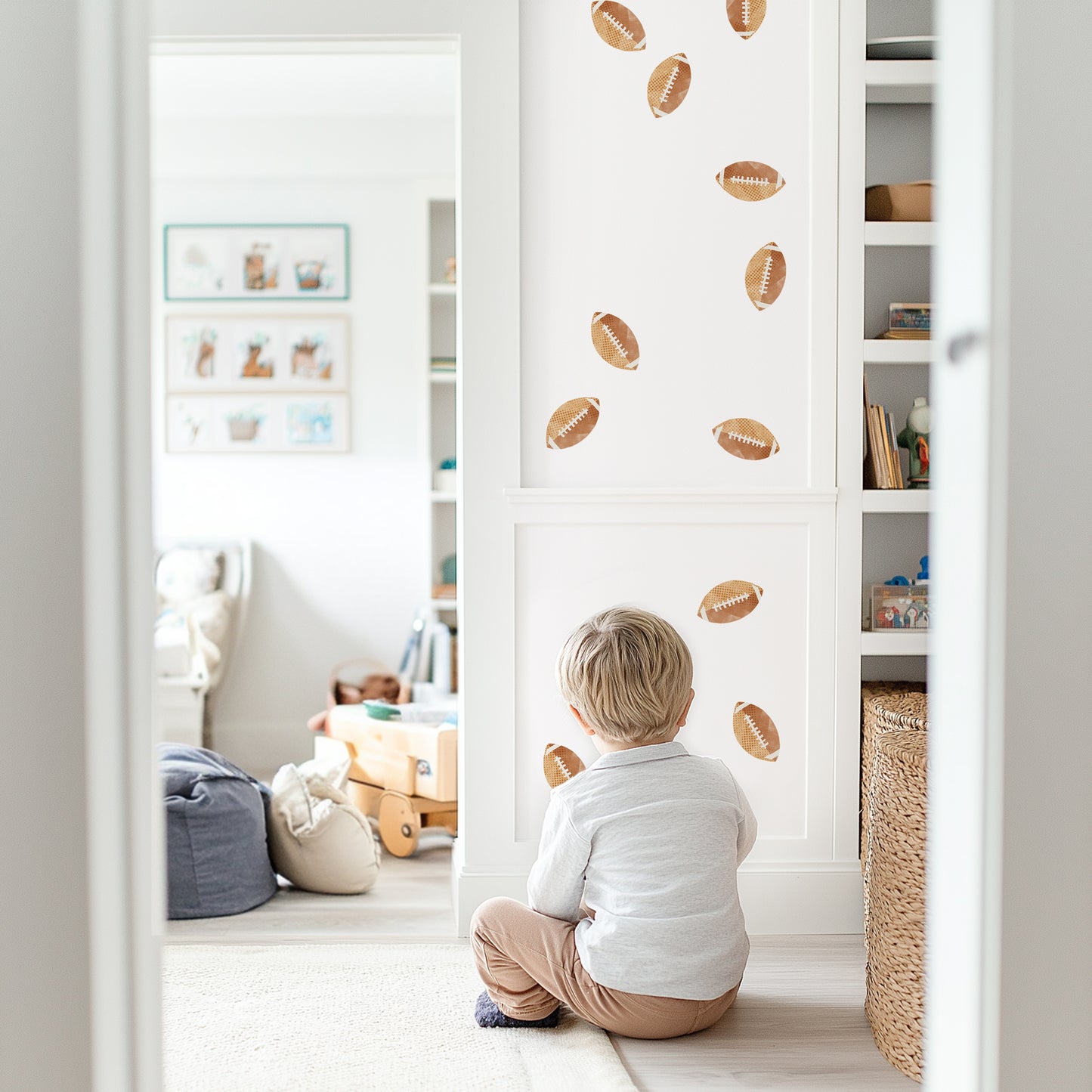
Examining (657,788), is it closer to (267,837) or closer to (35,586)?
(35,586)

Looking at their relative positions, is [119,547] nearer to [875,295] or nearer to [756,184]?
[756,184]

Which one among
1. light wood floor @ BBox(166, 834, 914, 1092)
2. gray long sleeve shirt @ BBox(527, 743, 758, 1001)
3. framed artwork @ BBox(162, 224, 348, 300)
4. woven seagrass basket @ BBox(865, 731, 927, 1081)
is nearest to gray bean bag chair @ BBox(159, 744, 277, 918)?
light wood floor @ BBox(166, 834, 914, 1092)

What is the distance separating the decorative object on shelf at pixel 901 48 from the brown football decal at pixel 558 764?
159cm

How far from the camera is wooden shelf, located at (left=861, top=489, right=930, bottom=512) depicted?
7.33 feet

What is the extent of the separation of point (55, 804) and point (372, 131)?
13.4 feet

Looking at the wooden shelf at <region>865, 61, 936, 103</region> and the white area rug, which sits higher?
the wooden shelf at <region>865, 61, 936, 103</region>

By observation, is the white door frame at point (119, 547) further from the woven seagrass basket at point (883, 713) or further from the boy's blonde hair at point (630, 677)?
the woven seagrass basket at point (883, 713)

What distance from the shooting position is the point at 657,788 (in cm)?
165

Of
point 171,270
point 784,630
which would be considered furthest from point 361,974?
point 171,270

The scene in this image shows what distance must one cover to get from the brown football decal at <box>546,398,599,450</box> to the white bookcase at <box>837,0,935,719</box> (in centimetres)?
52

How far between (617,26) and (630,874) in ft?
5.44

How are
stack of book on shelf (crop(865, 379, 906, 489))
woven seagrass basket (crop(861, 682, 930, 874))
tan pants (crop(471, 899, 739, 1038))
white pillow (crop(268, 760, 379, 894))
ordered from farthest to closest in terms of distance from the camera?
white pillow (crop(268, 760, 379, 894)) < stack of book on shelf (crop(865, 379, 906, 489)) < woven seagrass basket (crop(861, 682, 930, 874)) < tan pants (crop(471, 899, 739, 1038))

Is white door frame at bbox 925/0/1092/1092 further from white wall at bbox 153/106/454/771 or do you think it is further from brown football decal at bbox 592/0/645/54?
white wall at bbox 153/106/454/771

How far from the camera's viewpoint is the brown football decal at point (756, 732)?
2.22 meters
